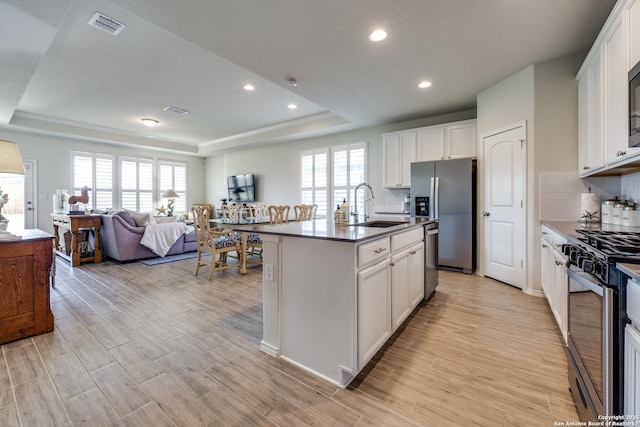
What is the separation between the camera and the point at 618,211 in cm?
235

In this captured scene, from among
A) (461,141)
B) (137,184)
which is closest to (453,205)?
(461,141)

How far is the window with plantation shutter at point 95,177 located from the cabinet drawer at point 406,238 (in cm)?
820

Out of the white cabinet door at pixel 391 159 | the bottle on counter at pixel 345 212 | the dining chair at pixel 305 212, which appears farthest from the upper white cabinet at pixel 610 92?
the dining chair at pixel 305 212

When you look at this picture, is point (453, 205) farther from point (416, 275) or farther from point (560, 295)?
point (560, 295)

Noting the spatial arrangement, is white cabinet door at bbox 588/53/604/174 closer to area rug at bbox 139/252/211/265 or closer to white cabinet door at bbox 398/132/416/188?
white cabinet door at bbox 398/132/416/188

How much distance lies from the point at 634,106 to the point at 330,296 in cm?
225

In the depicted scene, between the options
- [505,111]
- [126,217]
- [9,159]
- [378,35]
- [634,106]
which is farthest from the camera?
[126,217]

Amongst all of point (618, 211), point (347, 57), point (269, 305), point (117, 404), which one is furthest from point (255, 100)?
point (618, 211)

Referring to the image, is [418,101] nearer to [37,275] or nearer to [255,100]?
[255,100]

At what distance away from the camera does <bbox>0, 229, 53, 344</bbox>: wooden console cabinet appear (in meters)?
2.20

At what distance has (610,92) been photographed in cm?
213

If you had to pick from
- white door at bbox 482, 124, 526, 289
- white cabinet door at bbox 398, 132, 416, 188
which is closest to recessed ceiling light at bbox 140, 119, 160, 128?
white cabinet door at bbox 398, 132, 416, 188

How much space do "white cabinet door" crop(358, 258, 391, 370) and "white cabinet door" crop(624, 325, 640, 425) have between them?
1.09m

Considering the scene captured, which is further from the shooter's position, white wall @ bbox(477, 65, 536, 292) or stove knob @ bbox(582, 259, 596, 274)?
white wall @ bbox(477, 65, 536, 292)
